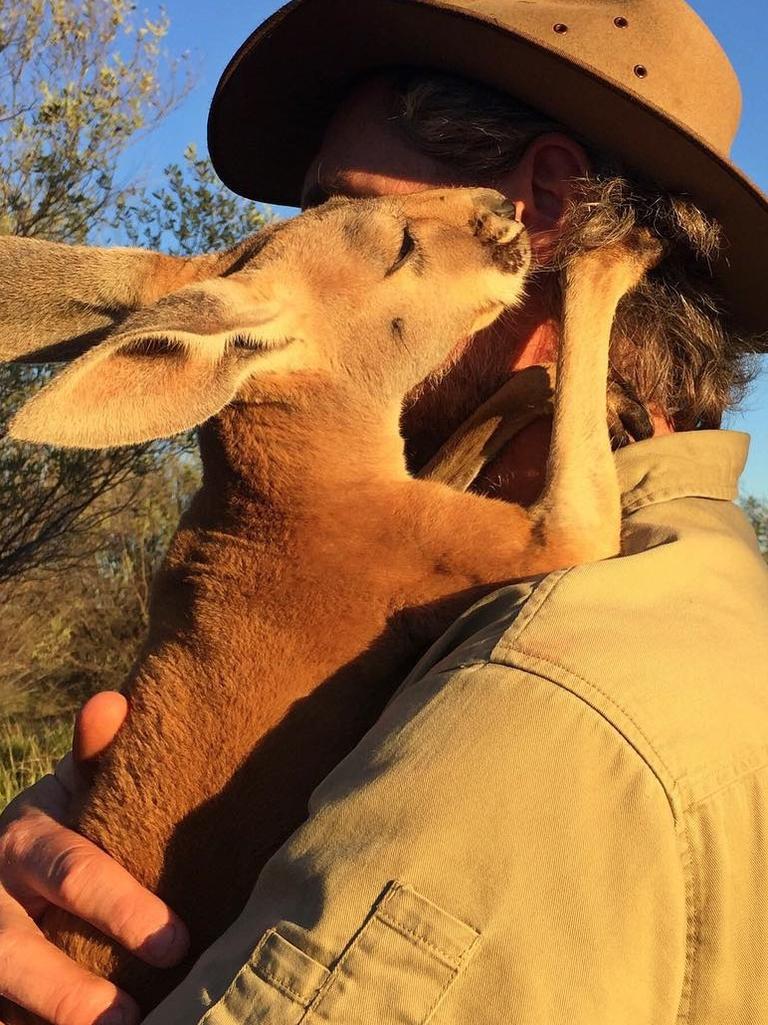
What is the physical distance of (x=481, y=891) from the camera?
5.03 feet

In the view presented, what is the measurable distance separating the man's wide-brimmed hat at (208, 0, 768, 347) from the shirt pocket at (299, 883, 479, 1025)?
6.54 ft

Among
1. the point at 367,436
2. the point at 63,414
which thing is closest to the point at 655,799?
the point at 63,414

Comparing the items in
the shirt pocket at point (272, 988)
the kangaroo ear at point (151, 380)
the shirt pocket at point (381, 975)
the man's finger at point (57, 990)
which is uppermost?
the kangaroo ear at point (151, 380)

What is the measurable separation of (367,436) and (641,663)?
145 centimetres

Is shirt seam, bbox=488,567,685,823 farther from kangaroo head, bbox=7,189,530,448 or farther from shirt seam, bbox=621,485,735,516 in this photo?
kangaroo head, bbox=7,189,530,448

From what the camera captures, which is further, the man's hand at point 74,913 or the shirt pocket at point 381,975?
the man's hand at point 74,913

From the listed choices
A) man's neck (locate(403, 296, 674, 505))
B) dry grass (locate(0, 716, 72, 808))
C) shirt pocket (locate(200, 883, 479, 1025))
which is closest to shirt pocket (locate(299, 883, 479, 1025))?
shirt pocket (locate(200, 883, 479, 1025))

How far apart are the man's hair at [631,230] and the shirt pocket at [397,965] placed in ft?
6.22

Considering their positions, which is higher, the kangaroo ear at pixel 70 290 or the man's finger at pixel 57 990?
the kangaroo ear at pixel 70 290

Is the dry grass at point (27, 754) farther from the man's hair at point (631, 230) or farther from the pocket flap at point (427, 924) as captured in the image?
the pocket flap at point (427, 924)

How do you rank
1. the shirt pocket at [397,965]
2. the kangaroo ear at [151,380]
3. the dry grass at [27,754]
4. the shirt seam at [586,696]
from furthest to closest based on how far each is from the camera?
1. the dry grass at [27,754]
2. the kangaroo ear at [151,380]
3. the shirt seam at [586,696]
4. the shirt pocket at [397,965]

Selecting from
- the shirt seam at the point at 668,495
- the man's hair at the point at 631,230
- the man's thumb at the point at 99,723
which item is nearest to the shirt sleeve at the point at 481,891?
the man's thumb at the point at 99,723

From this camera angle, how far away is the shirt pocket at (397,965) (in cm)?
149

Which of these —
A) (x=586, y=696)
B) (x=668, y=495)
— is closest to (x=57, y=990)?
(x=586, y=696)
